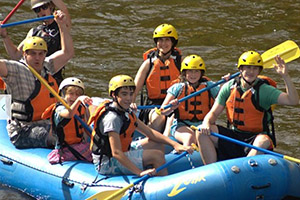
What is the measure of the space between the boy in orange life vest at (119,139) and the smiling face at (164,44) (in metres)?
1.49

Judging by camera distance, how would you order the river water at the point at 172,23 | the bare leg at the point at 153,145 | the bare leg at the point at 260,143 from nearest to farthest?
1. the bare leg at the point at 260,143
2. the bare leg at the point at 153,145
3. the river water at the point at 172,23

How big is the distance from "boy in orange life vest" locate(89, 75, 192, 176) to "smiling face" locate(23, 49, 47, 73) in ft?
3.54

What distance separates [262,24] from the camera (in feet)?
48.4

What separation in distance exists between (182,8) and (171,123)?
680 centimetres

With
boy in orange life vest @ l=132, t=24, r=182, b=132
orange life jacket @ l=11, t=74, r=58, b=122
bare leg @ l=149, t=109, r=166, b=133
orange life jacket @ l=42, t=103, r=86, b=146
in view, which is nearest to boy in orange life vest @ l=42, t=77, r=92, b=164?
orange life jacket @ l=42, t=103, r=86, b=146

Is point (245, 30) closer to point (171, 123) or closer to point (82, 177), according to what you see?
point (171, 123)

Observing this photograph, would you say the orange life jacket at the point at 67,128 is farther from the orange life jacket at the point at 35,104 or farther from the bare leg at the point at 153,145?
the bare leg at the point at 153,145

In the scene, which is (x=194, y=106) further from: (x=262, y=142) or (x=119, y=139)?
(x=119, y=139)

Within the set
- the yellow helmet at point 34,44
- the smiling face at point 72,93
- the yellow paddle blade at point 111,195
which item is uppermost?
the yellow helmet at point 34,44

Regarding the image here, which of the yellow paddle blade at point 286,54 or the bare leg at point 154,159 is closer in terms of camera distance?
the bare leg at point 154,159

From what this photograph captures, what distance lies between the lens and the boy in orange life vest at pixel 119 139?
780cm

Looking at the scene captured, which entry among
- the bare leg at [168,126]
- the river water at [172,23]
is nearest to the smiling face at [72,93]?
the bare leg at [168,126]

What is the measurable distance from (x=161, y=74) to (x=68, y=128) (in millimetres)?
1518

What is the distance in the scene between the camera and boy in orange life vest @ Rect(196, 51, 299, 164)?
8.09 m
